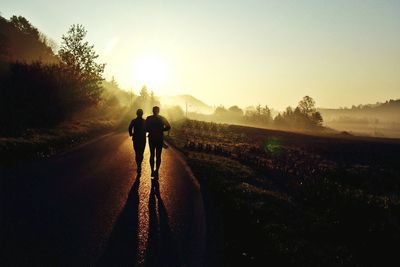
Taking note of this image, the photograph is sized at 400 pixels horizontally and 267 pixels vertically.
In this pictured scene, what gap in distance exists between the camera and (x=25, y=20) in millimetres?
98375

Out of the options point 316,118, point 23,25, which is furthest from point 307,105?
point 23,25

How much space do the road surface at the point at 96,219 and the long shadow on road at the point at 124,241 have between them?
0.02m

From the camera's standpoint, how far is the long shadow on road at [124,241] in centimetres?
602

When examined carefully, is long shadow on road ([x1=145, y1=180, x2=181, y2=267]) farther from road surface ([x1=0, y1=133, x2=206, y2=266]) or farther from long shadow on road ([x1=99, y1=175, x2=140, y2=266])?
long shadow on road ([x1=99, y1=175, x2=140, y2=266])

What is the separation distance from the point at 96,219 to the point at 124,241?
139cm

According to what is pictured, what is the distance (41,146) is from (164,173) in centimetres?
720

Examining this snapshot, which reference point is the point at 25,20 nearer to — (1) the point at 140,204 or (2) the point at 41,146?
(2) the point at 41,146

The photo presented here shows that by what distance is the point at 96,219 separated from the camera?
8.02 metres

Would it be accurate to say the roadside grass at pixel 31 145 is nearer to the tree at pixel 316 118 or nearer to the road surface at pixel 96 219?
the road surface at pixel 96 219

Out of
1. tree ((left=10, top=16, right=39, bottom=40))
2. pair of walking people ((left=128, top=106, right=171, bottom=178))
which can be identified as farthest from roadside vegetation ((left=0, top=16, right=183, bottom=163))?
tree ((left=10, top=16, right=39, bottom=40))

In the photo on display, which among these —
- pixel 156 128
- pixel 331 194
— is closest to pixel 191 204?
pixel 156 128

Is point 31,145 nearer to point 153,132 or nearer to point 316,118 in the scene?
point 153,132

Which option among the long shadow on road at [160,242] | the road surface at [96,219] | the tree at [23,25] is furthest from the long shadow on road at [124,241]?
the tree at [23,25]

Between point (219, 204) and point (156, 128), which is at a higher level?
point (156, 128)
